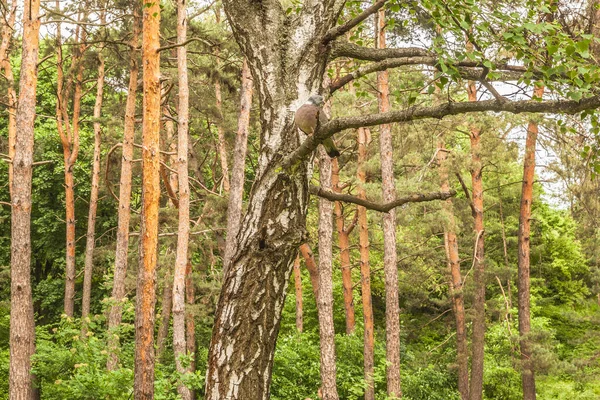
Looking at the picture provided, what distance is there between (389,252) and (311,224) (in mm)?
8557

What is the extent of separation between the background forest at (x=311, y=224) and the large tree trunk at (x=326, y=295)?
0.25 feet

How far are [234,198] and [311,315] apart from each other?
1234 centimetres

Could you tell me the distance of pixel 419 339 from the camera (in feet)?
74.1

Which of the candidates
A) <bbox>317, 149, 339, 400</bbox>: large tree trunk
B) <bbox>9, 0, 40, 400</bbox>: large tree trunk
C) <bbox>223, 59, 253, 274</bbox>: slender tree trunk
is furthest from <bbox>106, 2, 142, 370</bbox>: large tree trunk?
<bbox>317, 149, 339, 400</bbox>: large tree trunk

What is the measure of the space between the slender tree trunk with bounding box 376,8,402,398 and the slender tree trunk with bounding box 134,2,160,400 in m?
5.18

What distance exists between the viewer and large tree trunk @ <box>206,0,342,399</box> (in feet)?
9.82

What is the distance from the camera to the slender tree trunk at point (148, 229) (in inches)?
340

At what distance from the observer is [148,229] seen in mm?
9000

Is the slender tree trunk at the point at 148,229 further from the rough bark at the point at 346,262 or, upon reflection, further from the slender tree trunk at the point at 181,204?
the rough bark at the point at 346,262

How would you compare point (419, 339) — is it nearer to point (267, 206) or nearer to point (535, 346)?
point (535, 346)

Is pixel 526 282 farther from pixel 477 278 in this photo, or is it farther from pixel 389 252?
pixel 389 252

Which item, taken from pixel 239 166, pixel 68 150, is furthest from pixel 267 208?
pixel 68 150

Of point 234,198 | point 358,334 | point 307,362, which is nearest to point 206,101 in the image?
point 234,198

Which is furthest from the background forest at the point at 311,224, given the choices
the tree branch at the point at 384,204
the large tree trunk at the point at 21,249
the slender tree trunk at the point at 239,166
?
the tree branch at the point at 384,204
